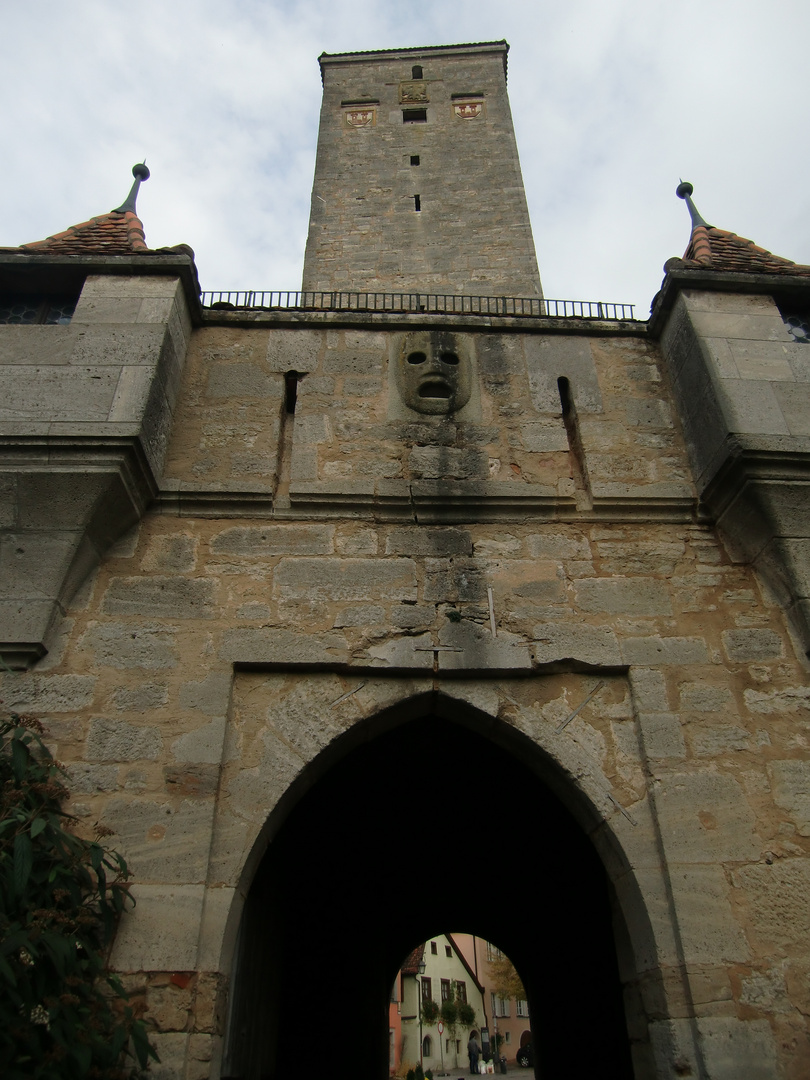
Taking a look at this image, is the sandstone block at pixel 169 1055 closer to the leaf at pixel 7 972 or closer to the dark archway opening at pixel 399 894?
the leaf at pixel 7 972

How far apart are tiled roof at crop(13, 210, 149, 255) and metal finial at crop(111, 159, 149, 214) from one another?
67 mm

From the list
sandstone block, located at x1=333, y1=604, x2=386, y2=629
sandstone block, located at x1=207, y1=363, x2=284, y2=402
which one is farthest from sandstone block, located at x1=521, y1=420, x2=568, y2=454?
sandstone block, located at x1=207, y1=363, x2=284, y2=402

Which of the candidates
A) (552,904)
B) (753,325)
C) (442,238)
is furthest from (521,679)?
(442,238)

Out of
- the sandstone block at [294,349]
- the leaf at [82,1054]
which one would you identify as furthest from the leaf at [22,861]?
the sandstone block at [294,349]

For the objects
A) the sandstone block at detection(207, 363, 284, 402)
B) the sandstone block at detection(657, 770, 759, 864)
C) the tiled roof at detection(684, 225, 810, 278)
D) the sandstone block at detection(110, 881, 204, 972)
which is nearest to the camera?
the sandstone block at detection(110, 881, 204, 972)

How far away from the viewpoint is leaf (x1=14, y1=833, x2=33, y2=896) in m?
2.37

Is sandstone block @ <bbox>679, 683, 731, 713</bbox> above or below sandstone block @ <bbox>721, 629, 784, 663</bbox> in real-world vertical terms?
below

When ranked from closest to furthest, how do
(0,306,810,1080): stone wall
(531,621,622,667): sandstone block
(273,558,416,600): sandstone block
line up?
1. (0,306,810,1080): stone wall
2. (531,621,622,667): sandstone block
3. (273,558,416,600): sandstone block

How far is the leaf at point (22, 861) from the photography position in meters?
2.37

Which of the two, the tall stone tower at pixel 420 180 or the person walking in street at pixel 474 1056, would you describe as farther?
the person walking in street at pixel 474 1056

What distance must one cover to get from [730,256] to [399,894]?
5.94m

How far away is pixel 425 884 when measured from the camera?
7.06 meters

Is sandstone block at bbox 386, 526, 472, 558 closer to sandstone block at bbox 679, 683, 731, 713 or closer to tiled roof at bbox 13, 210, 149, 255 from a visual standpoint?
sandstone block at bbox 679, 683, 731, 713

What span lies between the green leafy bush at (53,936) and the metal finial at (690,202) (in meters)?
5.11
